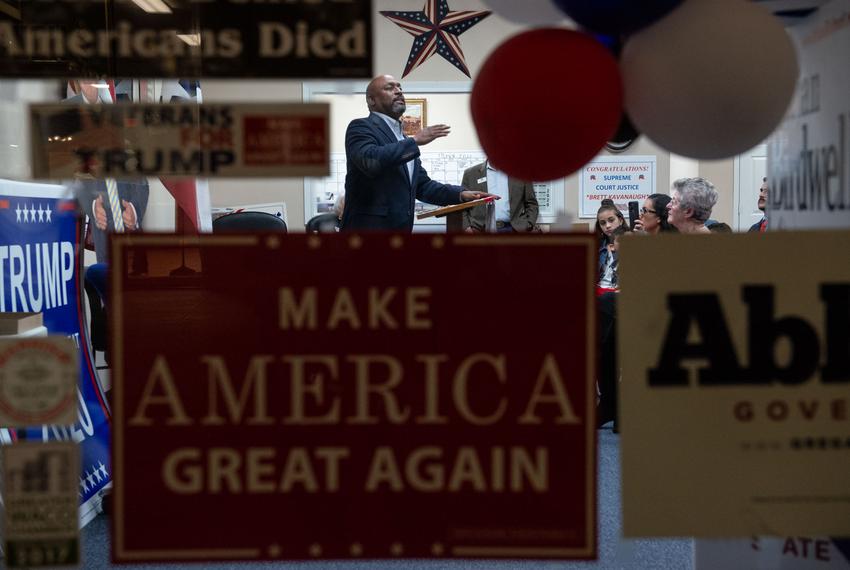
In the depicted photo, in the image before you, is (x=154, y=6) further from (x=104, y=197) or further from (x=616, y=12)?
(x=616, y=12)

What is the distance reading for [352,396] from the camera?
33.4 inches

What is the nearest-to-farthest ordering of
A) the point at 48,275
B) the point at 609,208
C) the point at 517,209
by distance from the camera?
the point at 517,209 → the point at 609,208 → the point at 48,275

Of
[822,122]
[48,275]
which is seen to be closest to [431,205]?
[822,122]

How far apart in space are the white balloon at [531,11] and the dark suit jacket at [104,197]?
42 centimetres

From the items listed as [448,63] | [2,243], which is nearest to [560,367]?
[448,63]

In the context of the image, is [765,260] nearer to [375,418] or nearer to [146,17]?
[375,418]

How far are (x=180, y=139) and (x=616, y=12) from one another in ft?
1.46

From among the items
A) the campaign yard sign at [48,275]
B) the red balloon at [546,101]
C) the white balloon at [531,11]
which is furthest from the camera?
the campaign yard sign at [48,275]

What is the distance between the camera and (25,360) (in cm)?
89

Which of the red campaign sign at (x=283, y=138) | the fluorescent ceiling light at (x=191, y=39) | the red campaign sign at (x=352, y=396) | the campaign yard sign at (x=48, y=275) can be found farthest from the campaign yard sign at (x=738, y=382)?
the campaign yard sign at (x=48, y=275)

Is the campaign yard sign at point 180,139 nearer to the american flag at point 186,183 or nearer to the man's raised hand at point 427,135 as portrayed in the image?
the american flag at point 186,183

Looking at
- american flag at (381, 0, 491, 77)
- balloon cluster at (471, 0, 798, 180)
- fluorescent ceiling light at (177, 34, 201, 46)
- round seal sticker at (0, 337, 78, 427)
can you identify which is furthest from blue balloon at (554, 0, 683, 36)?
round seal sticker at (0, 337, 78, 427)

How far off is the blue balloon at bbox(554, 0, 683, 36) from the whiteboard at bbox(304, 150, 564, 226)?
0.16 meters

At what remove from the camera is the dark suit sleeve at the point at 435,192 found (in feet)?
3.07
